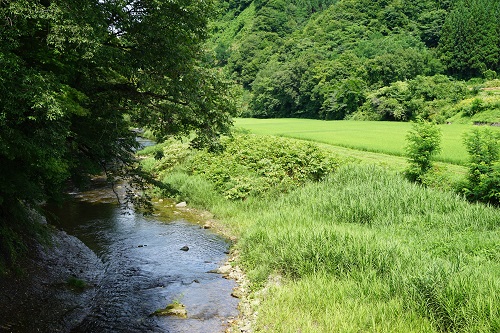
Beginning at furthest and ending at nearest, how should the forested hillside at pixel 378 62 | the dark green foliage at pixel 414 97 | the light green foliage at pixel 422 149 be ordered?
the forested hillside at pixel 378 62 → the dark green foliage at pixel 414 97 → the light green foliage at pixel 422 149

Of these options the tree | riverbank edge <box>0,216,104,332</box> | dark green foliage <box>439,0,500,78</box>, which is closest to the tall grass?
the tree

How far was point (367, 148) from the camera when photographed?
25406 mm

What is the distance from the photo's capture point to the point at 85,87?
8.55m

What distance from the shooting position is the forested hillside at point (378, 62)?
58.1 meters

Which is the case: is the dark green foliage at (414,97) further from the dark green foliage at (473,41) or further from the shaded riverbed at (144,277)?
the shaded riverbed at (144,277)

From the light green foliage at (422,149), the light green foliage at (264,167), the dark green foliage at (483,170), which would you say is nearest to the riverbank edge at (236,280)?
the light green foliage at (264,167)

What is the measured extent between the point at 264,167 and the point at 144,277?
905cm

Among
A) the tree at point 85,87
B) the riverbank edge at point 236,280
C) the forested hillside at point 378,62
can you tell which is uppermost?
the forested hillside at point 378,62

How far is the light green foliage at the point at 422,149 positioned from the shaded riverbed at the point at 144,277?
26.6 feet

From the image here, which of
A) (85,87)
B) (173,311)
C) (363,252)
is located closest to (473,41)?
(363,252)

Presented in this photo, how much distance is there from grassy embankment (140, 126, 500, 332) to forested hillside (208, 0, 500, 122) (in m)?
38.1

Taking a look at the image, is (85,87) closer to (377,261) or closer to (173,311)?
(173,311)

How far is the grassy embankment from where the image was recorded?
20.2 feet

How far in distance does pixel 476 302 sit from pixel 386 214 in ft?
19.3
